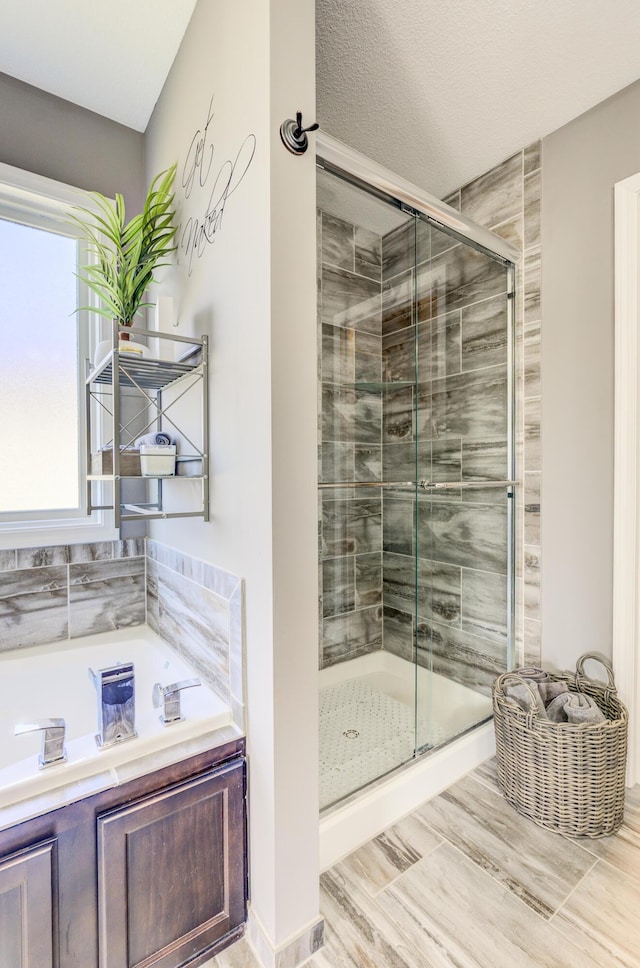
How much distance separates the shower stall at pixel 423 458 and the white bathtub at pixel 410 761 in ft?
0.04

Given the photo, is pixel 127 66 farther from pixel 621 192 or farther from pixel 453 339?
pixel 621 192

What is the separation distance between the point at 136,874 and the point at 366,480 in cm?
153

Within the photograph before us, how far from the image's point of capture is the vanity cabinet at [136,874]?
87 cm

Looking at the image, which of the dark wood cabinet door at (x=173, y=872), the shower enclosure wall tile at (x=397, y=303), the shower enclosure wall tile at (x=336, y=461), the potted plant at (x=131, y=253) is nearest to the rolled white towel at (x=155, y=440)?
the potted plant at (x=131, y=253)

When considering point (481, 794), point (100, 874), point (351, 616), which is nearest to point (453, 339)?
point (351, 616)

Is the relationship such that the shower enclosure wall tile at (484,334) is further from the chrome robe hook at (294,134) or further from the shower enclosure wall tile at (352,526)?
the chrome robe hook at (294,134)

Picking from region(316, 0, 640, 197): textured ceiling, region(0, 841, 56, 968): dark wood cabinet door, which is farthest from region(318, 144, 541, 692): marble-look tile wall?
region(0, 841, 56, 968): dark wood cabinet door

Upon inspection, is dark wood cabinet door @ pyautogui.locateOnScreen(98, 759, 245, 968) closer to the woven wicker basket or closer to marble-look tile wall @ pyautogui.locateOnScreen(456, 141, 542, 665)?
the woven wicker basket

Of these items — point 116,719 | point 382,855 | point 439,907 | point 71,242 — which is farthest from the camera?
point 71,242

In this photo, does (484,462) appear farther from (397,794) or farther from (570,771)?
(397,794)

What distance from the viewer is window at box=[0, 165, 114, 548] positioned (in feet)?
5.61

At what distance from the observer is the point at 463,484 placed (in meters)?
1.96

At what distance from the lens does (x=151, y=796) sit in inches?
40.4

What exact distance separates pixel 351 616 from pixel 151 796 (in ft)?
4.36
